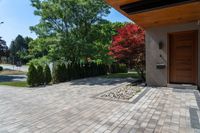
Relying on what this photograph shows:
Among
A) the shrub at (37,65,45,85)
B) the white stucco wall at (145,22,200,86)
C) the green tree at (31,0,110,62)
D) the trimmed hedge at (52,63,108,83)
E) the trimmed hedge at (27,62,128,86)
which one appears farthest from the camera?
the green tree at (31,0,110,62)

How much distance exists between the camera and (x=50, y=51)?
12.5m

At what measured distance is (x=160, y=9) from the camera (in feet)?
18.1

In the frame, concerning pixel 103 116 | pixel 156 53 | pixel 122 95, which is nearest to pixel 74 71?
pixel 156 53

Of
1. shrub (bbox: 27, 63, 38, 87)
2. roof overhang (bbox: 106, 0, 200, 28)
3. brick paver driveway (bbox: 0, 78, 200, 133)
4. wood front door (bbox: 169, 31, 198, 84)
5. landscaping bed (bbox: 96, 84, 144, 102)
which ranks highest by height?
roof overhang (bbox: 106, 0, 200, 28)

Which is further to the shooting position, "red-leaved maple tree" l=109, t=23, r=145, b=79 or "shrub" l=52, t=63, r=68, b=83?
"shrub" l=52, t=63, r=68, b=83

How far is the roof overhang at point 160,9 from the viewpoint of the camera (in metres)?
4.96

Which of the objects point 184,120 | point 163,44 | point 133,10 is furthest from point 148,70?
point 184,120

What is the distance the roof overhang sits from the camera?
4965 millimetres

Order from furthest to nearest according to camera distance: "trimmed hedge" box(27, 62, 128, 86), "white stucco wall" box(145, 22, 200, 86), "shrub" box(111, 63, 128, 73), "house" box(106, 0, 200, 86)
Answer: "shrub" box(111, 63, 128, 73) → "trimmed hedge" box(27, 62, 128, 86) → "white stucco wall" box(145, 22, 200, 86) → "house" box(106, 0, 200, 86)

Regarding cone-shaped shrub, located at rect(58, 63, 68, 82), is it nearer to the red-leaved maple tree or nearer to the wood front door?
the red-leaved maple tree

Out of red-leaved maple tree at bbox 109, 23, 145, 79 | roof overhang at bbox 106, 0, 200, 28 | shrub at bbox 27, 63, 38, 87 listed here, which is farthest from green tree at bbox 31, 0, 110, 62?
roof overhang at bbox 106, 0, 200, 28

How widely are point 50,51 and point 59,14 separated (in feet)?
8.62

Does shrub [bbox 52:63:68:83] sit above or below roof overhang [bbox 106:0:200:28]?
below

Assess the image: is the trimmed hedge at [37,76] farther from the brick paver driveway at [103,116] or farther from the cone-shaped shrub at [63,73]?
the brick paver driveway at [103,116]
